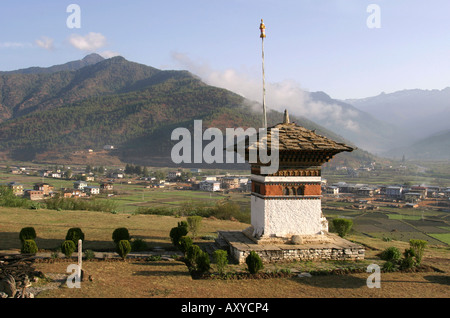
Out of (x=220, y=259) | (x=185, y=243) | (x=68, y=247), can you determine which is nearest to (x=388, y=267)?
(x=220, y=259)

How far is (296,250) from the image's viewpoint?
13203mm

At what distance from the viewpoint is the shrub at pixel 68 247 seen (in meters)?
12.5

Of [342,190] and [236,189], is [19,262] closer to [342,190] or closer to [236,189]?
[236,189]

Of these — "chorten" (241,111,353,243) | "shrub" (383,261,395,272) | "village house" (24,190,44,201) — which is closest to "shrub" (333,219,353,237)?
"chorten" (241,111,353,243)

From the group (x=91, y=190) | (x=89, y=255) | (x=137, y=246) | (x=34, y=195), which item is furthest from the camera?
(x=91, y=190)

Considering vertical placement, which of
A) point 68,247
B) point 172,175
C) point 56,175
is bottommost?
point 172,175

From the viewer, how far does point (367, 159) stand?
154250 millimetres

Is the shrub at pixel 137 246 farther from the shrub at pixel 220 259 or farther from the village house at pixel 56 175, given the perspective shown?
the village house at pixel 56 175

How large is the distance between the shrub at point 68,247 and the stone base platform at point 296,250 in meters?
5.36

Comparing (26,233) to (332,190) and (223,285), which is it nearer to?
(223,285)

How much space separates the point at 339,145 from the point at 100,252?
9.66 meters

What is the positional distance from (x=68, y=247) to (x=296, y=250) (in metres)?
7.73

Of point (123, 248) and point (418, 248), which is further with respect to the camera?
point (418, 248)

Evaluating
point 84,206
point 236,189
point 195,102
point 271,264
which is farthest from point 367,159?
point 271,264
